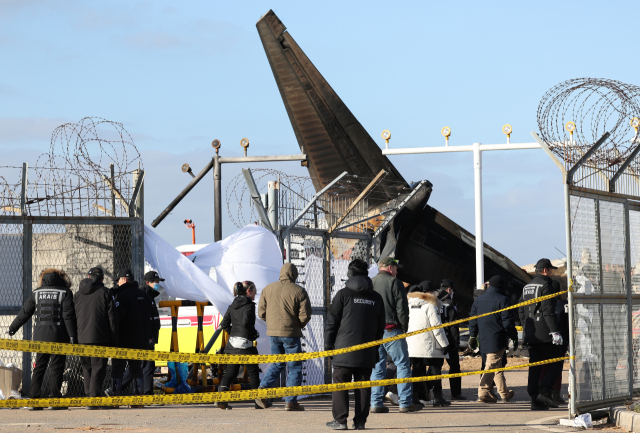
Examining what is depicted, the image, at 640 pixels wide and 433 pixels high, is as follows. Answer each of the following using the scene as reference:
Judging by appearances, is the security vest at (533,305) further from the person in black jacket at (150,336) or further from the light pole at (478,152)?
the light pole at (478,152)

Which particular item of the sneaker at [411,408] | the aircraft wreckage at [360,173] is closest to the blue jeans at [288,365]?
the sneaker at [411,408]

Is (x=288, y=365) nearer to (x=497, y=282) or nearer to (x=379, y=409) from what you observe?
(x=379, y=409)

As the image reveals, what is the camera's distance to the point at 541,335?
31.5 ft

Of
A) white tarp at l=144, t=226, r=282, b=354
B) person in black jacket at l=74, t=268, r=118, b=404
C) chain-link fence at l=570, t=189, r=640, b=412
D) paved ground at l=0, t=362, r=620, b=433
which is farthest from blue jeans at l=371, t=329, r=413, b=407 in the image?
person in black jacket at l=74, t=268, r=118, b=404

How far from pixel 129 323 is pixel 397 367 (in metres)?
3.50

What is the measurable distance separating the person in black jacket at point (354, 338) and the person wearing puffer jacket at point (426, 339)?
2.43 m

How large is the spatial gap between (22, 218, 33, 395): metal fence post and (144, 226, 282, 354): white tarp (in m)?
1.67

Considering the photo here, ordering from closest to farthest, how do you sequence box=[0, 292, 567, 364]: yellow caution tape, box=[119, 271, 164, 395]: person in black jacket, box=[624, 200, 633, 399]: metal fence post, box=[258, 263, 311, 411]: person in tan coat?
box=[0, 292, 567, 364]: yellow caution tape < box=[624, 200, 633, 399]: metal fence post < box=[258, 263, 311, 411]: person in tan coat < box=[119, 271, 164, 395]: person in black jacket

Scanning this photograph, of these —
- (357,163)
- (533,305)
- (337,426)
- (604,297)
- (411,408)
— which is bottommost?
(411,408)

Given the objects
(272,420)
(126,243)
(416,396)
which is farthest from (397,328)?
(126,243)

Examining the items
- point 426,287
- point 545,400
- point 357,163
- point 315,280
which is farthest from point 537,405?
point 357,163

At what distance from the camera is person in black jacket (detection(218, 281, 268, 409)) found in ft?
32.4

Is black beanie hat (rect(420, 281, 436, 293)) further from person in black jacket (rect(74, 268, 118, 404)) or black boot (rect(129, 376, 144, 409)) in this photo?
person in black jacket (rect(74, 268, 118, 404))

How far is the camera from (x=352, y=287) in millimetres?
8094
